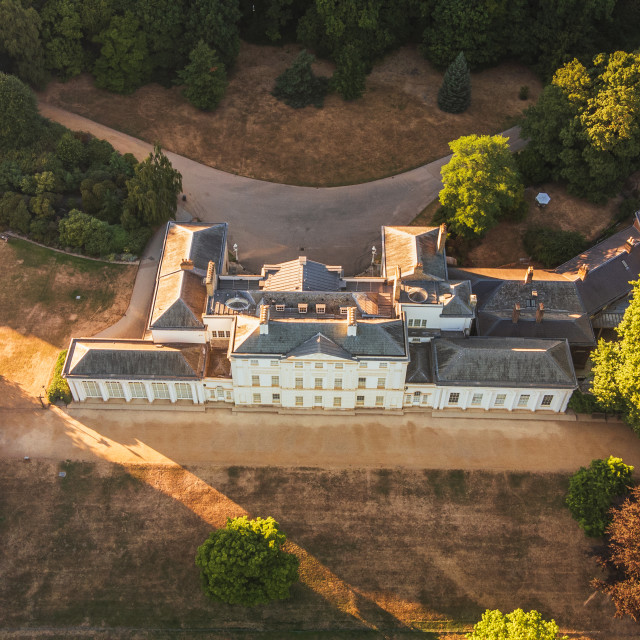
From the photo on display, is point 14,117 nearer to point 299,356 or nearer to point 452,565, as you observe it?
point 299,356

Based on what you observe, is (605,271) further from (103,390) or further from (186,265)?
(103,390)

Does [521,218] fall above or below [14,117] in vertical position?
below

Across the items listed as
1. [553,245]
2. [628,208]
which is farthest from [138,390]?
[628,208]

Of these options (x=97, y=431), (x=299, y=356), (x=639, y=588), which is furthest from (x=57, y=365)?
(x=639, y=588)

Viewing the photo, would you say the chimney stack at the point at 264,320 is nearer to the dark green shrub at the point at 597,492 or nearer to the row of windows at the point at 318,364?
the row of windows at the point at 318,364

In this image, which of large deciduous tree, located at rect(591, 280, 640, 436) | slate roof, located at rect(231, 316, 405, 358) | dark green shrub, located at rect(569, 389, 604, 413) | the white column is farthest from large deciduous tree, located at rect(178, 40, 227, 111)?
dark green shrub, located at rect(569, 389, 604, 413)

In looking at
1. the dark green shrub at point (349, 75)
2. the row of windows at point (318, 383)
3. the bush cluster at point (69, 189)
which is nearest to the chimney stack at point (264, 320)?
the row of windows at point (318, 383)

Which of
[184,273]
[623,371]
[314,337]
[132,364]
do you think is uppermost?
[184,273]
